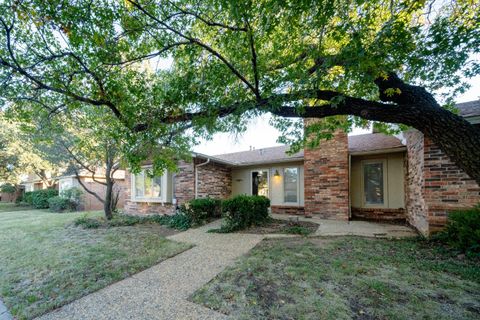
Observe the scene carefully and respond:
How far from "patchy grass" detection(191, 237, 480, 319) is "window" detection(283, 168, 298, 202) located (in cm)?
546

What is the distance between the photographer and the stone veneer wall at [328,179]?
825 centimetres

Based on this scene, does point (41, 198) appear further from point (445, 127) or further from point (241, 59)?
point (445, 127)

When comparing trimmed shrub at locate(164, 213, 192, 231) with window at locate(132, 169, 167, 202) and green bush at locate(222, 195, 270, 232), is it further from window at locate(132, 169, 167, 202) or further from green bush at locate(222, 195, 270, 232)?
window at locate(132, 169, 167, 202)

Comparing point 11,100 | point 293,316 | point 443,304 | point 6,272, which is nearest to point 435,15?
point 443,304

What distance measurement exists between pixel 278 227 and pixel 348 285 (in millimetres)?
3943

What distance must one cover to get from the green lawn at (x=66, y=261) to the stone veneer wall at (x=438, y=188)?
20.4ft

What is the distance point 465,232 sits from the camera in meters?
4.14

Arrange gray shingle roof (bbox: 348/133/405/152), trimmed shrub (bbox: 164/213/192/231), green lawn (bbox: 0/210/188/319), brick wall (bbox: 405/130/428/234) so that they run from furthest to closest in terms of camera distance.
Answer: gray shingle roof (bbox: 348/133/405/152), trimmed shrub (bbox: 164/213/192/231), brick wall (bbox: 405/130/428/234), green lawn (bbox: 0/210/188/319)

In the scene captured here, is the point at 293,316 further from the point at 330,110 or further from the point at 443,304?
the point at 330,110

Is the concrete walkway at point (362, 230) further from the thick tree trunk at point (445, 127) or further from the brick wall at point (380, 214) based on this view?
the thick tree trunk at point (445, 127)

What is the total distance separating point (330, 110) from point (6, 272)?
6.76 meters

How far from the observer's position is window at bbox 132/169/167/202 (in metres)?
9.81

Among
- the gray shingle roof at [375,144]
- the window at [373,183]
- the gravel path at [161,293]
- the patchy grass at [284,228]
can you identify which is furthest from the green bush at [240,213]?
the window at [373,183]

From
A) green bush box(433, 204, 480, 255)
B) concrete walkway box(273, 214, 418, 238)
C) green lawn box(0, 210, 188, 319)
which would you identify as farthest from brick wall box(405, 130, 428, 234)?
green lawn box(0, 210, 188, 319)
